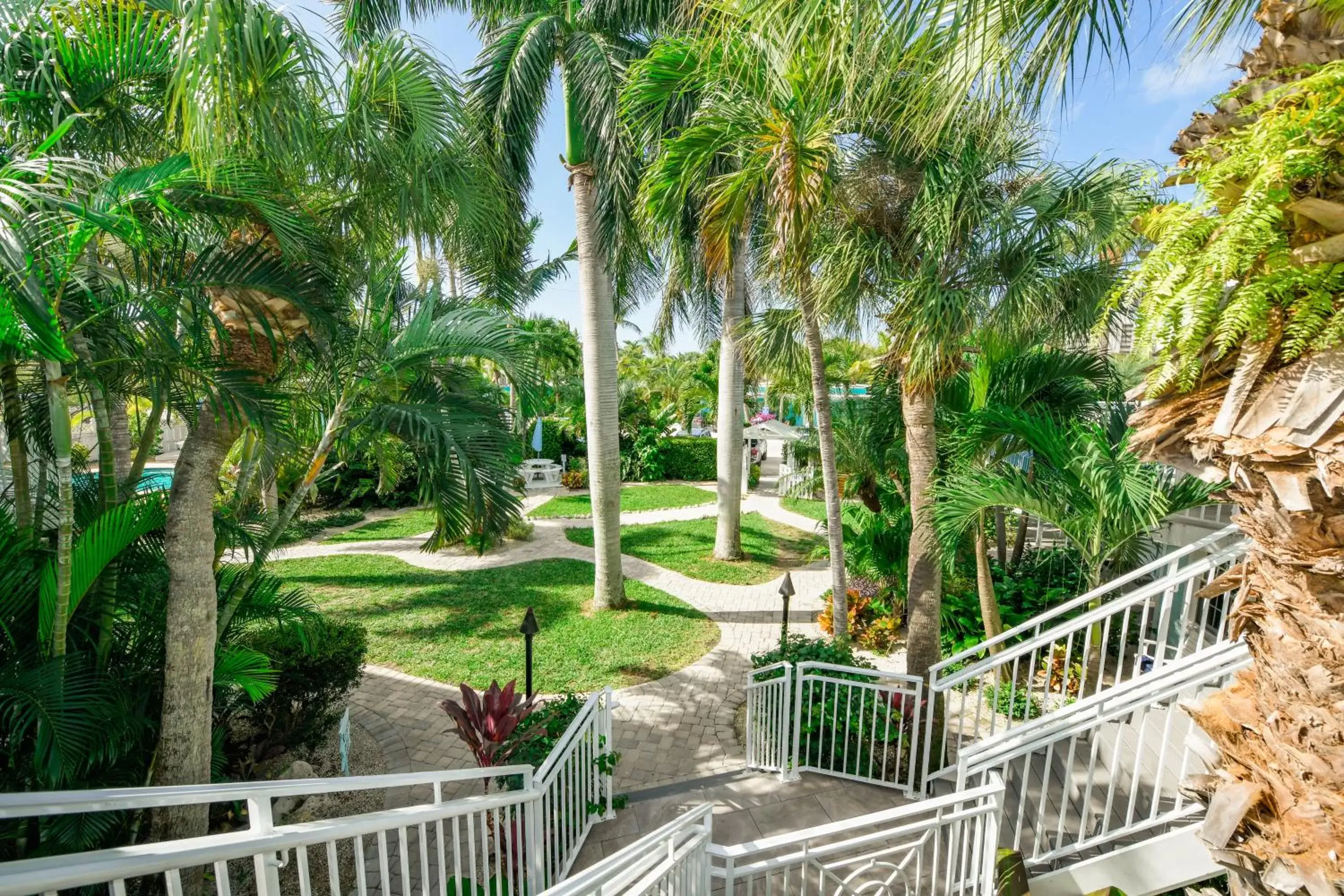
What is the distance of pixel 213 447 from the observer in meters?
3.79

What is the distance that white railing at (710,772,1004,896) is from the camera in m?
2.84

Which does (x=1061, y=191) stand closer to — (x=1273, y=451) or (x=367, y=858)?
(x=1273, y=451)

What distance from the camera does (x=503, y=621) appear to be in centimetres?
911

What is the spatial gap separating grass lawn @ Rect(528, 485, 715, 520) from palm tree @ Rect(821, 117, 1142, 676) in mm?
11548

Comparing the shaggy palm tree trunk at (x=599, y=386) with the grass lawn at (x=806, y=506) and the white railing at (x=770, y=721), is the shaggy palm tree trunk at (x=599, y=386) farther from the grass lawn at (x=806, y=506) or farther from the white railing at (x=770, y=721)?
the grass lawn at (x=806, y=506)

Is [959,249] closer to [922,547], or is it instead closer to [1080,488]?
[1080,488]

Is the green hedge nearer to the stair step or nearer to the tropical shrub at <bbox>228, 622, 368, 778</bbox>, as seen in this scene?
the tropical shrub at <bbox>228, 622, 368, 778</bbox>

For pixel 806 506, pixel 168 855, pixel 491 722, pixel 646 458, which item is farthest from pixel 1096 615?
pixel 646 458

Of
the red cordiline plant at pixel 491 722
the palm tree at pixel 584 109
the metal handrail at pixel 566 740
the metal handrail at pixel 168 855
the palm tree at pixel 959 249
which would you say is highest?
the palm tree at pixel 584 109

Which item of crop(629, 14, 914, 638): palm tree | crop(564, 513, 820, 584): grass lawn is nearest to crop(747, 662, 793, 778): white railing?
crop(629, 14, 914, 638): palm tree

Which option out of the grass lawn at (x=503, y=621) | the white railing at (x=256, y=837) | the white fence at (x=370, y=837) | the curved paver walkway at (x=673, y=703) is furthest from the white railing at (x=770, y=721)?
the white railing at (x=256, y=837)

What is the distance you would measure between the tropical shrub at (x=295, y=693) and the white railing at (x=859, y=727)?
432 cm

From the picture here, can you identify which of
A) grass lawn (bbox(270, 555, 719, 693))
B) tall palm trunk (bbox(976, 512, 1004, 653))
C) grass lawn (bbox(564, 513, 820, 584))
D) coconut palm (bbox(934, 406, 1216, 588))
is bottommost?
grass lawn (bbox(270, 555, 719, 693))

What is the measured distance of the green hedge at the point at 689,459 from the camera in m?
21.2
